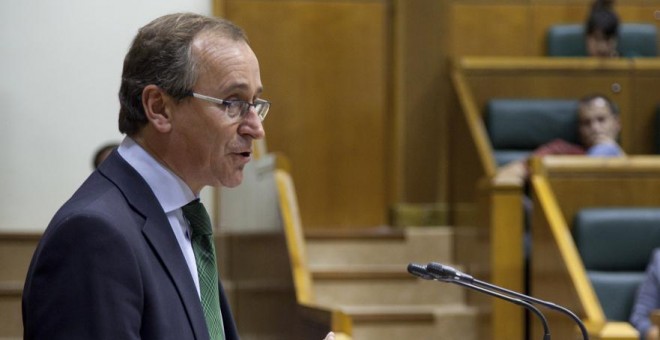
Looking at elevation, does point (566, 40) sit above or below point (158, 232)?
below

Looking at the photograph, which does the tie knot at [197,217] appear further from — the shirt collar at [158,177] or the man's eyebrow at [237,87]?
the man's eyebrow at [237,87]

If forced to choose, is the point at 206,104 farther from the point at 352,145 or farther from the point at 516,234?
the point at 352,145

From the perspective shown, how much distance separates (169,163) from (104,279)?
212mm

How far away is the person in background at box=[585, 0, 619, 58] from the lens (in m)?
4.56

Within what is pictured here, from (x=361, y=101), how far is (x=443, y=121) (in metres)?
0.36

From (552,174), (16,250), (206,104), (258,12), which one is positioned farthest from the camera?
(258,12)

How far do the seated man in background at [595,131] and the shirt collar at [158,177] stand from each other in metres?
2.67

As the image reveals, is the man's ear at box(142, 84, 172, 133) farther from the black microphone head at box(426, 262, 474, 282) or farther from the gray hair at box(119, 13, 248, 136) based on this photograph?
the black microphone head at box(426, 262, 474, 282)

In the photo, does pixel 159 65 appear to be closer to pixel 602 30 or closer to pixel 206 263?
pixel 206 263

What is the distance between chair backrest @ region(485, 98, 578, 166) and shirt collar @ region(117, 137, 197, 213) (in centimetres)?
320

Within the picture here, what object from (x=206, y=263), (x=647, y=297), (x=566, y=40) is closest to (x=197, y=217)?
(x=206, y=263)

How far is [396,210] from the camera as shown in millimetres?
4801

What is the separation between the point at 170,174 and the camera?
127cm

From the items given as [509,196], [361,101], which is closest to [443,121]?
[361,101]
